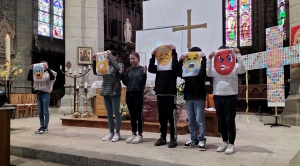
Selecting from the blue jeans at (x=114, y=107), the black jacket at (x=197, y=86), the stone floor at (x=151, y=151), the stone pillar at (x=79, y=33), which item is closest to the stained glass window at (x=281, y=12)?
the stone pillar at (x=79, y=33)

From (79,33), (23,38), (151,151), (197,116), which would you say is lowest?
(151,151)

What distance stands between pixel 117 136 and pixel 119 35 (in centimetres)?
1320

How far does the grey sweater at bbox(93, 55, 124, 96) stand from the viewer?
4.40 m

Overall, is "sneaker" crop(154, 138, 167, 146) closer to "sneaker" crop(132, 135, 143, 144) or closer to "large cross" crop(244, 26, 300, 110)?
"sneaker" crop(132, 135, 143, 144)

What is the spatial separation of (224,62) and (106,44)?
12.4m

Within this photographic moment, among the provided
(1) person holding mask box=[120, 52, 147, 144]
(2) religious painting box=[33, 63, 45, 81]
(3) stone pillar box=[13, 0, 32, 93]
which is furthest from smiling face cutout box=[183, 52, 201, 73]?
(3) stone pillar box=[13, 0, 32, 93]

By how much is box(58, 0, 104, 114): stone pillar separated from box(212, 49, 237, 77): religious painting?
624 centimetres

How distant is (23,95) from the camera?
9266mm

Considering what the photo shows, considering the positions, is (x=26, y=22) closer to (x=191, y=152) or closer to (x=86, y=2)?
(x=86, y=2)

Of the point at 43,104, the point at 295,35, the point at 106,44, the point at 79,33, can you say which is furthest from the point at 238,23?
the point at 43,104

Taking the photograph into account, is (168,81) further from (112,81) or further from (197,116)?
(112,81)

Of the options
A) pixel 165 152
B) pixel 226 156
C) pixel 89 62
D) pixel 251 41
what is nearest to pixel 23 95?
pixel 89 62

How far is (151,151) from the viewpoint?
365cm

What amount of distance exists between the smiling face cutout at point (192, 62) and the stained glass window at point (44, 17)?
11174mm
